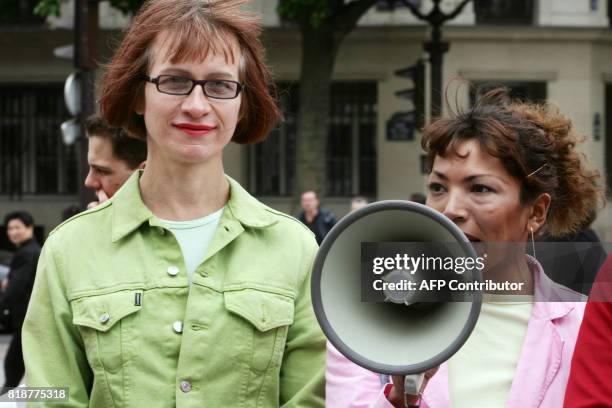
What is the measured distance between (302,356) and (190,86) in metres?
0.57

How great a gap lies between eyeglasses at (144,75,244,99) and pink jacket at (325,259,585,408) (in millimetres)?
534

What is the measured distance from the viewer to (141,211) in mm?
2229

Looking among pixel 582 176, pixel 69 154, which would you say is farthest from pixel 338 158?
pixel 582 176

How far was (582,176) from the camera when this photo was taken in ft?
8.36

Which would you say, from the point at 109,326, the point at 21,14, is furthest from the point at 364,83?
the point at 109,326

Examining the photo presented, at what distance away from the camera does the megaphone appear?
1.72 metres

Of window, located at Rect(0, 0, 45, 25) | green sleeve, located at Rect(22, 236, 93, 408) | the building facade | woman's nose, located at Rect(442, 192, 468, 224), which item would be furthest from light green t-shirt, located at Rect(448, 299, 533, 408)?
window, located at Rect(0, 0, 45, 25)

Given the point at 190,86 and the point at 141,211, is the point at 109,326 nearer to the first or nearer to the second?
the point at 141,211

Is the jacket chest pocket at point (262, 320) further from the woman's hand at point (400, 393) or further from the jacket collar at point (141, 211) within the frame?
the woman's hand at point (400, 393)

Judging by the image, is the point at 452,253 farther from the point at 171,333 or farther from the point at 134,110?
the point at 134,110

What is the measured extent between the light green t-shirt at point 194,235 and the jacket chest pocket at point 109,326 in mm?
150

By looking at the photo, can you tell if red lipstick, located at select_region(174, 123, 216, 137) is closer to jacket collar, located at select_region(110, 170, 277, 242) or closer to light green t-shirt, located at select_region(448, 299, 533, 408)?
jacket collar, located at select_region(110, 170, 277, 242)

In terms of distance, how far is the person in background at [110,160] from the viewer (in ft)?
11.9

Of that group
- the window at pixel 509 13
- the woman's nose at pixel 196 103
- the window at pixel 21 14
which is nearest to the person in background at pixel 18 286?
the woman's nose at pixel 196 103
